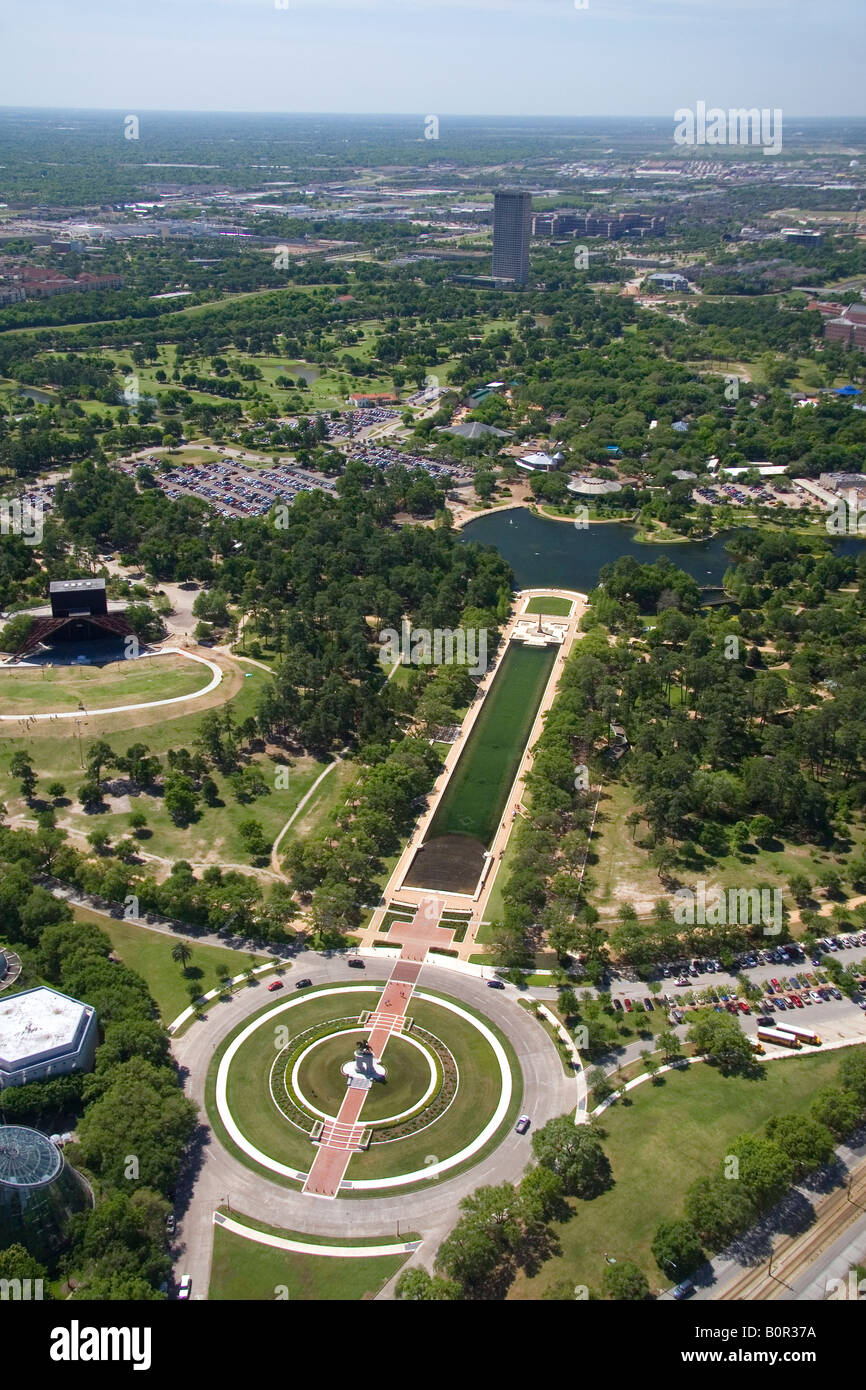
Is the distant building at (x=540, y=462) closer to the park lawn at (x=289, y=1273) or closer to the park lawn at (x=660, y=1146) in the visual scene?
the park lawn at (x=660, y=1146)

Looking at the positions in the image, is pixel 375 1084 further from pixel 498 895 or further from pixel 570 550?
pixel 570 550

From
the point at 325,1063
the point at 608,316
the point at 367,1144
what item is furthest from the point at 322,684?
the point at 608,316

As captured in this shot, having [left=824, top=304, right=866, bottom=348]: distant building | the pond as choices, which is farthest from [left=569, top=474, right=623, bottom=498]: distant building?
[left=824, top=304, right=866, bottom=348]: distant building

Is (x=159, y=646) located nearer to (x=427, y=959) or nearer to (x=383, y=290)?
(x=427, y=959)

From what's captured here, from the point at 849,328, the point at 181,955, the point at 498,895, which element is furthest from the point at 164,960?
the point at 849,328

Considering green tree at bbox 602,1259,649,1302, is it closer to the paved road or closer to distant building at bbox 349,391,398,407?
the paved road
